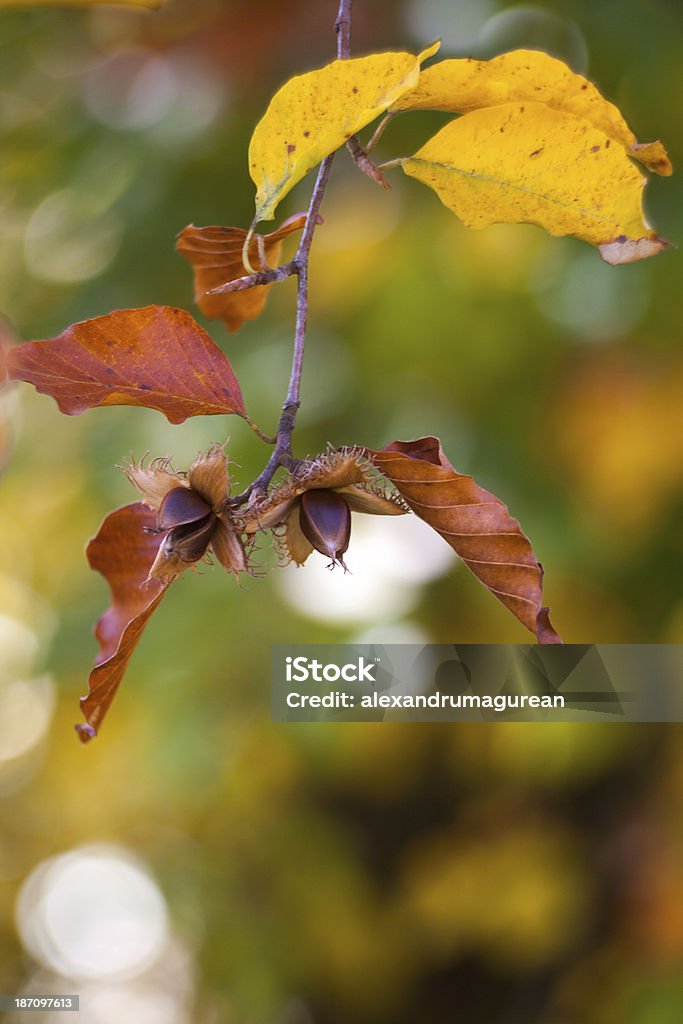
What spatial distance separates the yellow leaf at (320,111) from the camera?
36 centimetres

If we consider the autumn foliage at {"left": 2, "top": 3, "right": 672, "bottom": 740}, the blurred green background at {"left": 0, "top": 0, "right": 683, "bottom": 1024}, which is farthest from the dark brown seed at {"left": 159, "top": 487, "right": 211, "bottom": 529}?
the blurred green background at {"left": 0, "top": 0, "right": 683, "bottom": 1024}

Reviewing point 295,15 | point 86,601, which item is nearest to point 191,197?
point 295,15

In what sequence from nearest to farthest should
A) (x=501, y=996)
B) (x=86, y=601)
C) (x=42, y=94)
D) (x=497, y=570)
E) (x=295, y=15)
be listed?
(x=497, y=570) < (x=86, y=601) < (x=42, y=94) < (x=295, y=15) < (x=501, y=996)

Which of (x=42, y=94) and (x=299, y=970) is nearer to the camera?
(x=42, y=94)

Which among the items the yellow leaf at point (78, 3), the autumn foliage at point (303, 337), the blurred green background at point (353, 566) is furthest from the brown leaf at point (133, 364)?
the blurred green background at point (353, 566)

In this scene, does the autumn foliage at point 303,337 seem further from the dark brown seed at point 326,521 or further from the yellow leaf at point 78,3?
the yellow leaf at point 78,3

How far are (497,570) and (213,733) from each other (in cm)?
117

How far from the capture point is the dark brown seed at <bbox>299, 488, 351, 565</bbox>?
15.4 inches

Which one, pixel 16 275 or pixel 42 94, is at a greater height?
pixel 42 94

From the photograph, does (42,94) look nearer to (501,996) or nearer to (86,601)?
(86,601)

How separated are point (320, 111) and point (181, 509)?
16cm

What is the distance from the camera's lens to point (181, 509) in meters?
0.39

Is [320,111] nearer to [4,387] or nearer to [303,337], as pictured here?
[303,337]

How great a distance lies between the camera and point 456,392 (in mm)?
1479
